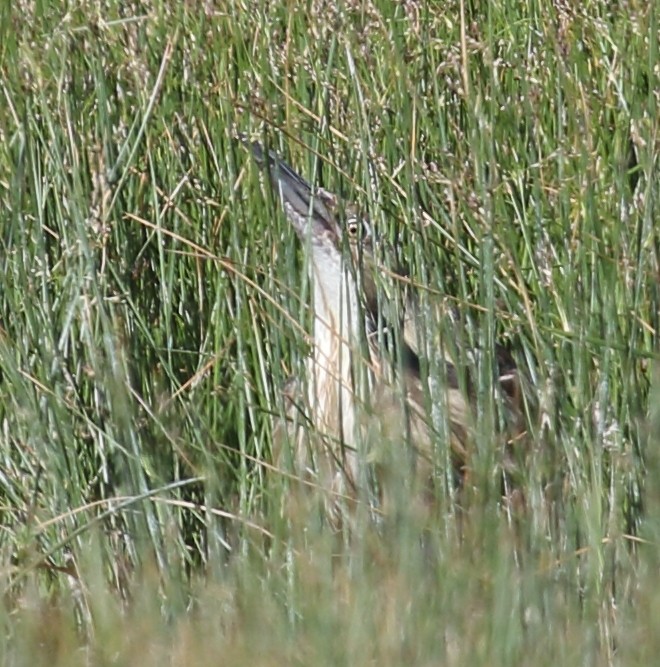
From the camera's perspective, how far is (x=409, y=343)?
2.83m

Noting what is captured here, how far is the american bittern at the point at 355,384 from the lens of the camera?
2223 mm

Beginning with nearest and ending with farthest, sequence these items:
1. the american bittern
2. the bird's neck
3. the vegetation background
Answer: the vegetation background → the american bittern → the bird's neck

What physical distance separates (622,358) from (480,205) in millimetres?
280

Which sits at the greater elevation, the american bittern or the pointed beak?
the pointed beak

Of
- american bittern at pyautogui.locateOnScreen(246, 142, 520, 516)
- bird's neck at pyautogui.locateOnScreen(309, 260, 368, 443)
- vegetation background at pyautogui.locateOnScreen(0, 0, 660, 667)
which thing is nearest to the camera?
vegetation background at pyautogui.locateOnScreen(0, 0, 660, 667)

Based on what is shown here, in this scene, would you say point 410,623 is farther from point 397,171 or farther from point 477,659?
point 397,171

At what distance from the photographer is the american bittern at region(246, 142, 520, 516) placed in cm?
222

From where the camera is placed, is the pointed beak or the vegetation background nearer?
the vegetation background

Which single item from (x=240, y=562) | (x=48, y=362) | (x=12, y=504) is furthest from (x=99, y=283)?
(x=240, y=562)

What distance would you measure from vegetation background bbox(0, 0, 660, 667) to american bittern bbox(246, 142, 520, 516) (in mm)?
53

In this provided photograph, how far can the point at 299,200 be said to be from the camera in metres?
2.76

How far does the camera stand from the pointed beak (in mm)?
2691

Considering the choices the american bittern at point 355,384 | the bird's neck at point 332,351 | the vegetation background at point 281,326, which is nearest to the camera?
the vegetation background at point 281,326

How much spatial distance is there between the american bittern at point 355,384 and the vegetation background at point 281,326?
53mm
